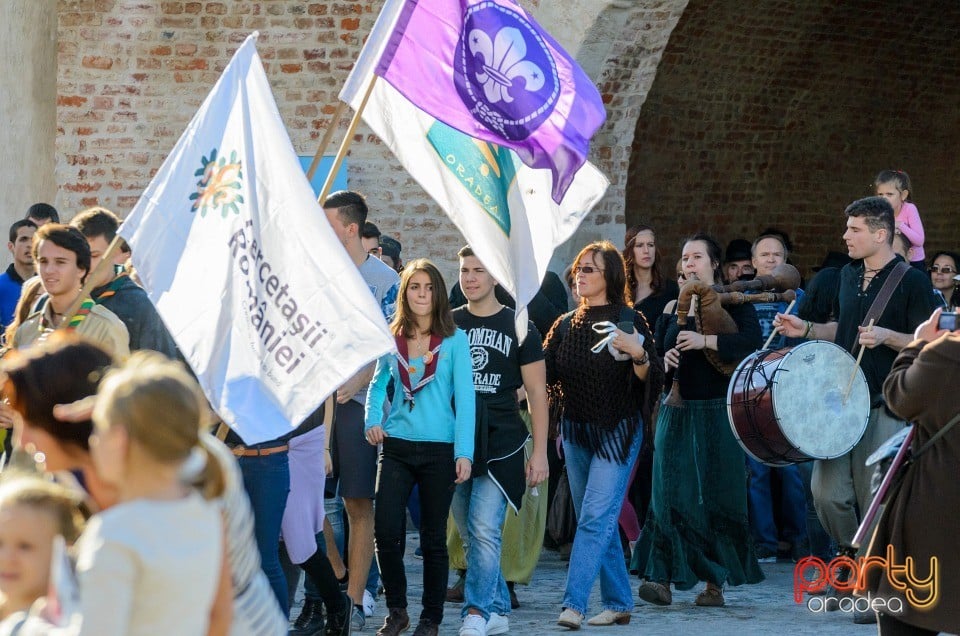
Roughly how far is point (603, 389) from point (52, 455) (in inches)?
154

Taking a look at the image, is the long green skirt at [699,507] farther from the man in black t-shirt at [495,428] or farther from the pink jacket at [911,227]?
the pink jacket at [911,227]

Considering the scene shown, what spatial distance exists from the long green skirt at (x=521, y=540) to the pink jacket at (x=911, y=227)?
2.48 meters

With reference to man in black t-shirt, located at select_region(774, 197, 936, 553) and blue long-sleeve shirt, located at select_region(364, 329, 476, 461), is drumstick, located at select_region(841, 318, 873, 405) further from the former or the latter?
blue long-sleeve shirt, located at select_region(364, 329, 476, 461)

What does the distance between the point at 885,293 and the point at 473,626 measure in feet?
8.11

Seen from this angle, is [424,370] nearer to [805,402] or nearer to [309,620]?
[309,620]

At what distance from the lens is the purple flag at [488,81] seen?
17.0 feet

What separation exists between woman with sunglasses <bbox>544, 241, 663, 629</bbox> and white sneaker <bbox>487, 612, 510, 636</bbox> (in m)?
0.28

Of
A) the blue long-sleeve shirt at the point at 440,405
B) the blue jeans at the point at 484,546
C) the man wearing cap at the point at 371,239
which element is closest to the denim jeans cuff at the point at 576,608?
the blue jeans at the point at 484,546

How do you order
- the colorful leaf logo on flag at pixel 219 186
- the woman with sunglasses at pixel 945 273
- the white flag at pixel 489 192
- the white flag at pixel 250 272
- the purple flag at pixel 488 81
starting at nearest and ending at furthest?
the white flag at pixel 250 272 → the colorful leaf logo on flag at pixel 219 186 → the purple flag at pixel 488 81 → the white flag at pixel 489 192 → the woman with sunglasses at pixel 945 273

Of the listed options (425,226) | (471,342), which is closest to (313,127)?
(425,226)

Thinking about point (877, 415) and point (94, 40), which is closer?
point (877, 415)

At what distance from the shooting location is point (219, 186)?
15.2 feet

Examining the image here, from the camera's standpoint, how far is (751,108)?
14.3m

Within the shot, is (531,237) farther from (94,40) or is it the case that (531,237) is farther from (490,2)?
(94,40)
